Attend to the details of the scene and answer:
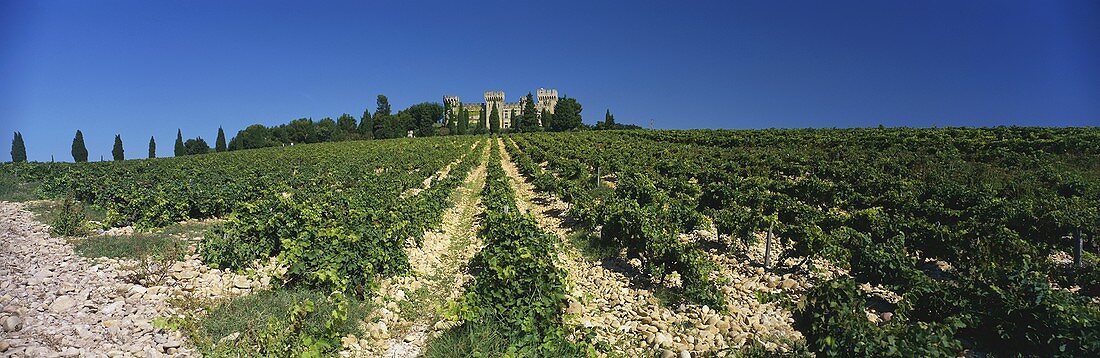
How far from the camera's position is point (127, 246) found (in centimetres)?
1038

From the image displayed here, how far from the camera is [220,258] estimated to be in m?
9.56

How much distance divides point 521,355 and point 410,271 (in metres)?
5.18

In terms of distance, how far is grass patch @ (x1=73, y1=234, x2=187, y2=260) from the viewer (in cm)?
977

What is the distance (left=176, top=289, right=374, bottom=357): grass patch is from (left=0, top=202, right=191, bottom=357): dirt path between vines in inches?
11.4

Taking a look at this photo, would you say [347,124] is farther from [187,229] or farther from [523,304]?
[523,304]

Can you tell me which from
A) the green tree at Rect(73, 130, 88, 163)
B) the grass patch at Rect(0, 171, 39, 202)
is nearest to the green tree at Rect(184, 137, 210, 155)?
the green tree at Rect(73, 130, 88, 163)

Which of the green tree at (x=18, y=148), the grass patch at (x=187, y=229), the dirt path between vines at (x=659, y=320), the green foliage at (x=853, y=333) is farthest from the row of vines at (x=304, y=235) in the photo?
the green tree at (x=18, y=148)

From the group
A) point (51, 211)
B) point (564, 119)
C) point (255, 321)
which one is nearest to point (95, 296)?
point (255, 321)

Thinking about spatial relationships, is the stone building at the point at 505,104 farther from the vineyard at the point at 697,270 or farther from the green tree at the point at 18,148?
the vineyard at the point at 697,270

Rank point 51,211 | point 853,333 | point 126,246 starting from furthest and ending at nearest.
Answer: point 51,211 < point 126,246 < point 853,333

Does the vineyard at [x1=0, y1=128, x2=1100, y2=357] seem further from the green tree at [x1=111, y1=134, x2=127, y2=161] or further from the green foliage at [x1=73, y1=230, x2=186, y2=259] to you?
the green tree at [x1=111, y1=134, x2=127, y2=161]

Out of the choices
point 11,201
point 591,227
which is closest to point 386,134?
point 11,201

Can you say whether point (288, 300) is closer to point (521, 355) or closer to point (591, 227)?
point (521, 355)

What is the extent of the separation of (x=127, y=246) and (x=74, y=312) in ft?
15.7
